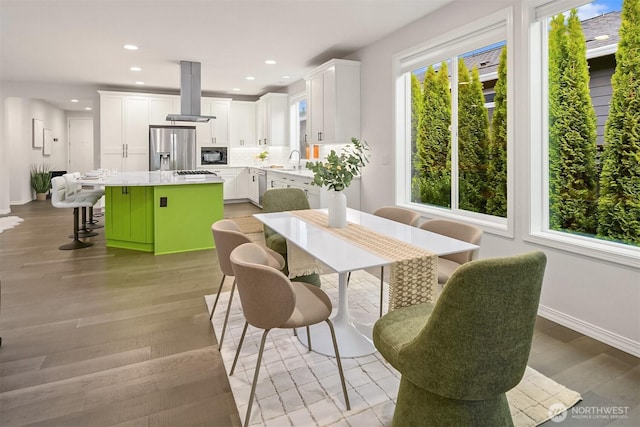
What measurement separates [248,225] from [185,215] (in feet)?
5.11

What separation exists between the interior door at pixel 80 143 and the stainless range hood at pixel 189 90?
7.89 metres

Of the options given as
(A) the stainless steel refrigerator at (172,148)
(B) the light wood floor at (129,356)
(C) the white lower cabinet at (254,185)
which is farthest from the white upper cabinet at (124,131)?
(B) the light wood floor at (129,356)

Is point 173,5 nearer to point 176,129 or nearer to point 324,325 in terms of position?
point 324,325

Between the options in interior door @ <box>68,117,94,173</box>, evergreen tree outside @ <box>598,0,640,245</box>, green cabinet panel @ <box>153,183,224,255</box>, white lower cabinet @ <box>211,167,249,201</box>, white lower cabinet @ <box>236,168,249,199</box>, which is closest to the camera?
evergreen tree outside @ <box>598,0,640,245</box>

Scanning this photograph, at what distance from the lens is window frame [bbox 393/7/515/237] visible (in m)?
3.17

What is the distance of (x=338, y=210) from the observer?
103 inches

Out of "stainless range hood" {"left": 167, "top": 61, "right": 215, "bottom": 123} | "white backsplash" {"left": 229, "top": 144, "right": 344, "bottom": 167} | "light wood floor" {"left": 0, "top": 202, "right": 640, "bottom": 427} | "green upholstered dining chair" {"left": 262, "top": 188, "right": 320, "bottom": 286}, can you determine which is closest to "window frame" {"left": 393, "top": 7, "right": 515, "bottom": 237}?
"light wood floor" {"left": 0, "top": 202, "right": 640, "bottom": 427}

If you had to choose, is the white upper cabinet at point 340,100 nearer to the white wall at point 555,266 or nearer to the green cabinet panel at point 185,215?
the white wall at point 555,266

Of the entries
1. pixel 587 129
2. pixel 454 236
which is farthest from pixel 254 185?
pixel 587 129

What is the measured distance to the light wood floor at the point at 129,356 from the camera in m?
1.89

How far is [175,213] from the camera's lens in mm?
5008

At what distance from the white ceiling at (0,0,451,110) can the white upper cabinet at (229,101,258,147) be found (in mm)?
2119

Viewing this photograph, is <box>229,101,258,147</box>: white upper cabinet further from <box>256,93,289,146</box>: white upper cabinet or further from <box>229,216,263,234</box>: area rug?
<box>229,216,263,234</box>: area rug

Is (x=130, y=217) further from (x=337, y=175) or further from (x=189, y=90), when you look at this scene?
(x=337, y=175)
